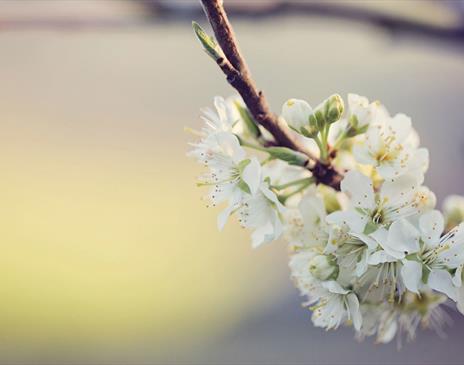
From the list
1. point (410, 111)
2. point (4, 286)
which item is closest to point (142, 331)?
point (4, 286)

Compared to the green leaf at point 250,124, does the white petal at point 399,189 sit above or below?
below

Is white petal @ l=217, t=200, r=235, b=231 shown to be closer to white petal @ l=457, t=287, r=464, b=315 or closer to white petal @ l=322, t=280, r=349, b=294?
white petal @ l=322, t=280, r=349, b=294

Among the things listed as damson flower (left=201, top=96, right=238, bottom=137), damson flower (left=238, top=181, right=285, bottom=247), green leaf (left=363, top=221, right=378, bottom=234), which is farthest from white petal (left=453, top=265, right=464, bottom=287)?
damson flower (left=201, top=96, right=238, bottom=137)

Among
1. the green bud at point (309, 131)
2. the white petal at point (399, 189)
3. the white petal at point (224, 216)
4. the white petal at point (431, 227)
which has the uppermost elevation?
the green bud at point (309, 131)

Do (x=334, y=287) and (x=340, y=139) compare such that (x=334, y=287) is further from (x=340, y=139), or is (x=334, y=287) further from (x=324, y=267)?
(x=340, y=139)

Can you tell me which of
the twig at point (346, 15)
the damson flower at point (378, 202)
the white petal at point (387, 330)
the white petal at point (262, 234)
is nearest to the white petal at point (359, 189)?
the damson flower at point (378, 202)

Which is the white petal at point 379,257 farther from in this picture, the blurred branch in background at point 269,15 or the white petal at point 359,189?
the blurred branch in background at point 269,15

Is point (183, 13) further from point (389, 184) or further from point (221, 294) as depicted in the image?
point (221, 294)
